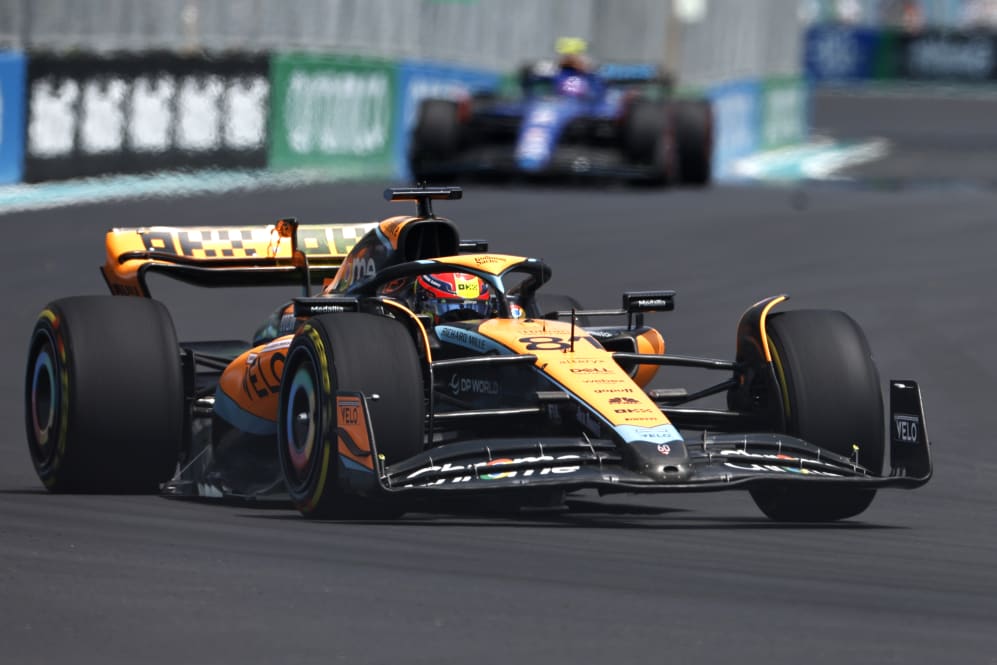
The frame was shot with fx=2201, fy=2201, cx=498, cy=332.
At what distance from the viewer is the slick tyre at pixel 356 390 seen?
781 centimetres

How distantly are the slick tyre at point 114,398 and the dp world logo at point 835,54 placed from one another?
55.3 metres

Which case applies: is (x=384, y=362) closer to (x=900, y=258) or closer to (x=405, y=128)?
(x=900, y=258)

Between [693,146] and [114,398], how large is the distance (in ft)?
66.3

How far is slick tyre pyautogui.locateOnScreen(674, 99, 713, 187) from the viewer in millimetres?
28203

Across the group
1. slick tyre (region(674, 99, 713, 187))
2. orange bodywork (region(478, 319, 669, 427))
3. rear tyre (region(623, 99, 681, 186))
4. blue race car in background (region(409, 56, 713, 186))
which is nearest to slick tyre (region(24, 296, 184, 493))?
orange bodywork (region(478, 319, 669, 427))

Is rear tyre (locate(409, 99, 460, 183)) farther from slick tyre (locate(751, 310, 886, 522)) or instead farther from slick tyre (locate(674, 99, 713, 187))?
slick tyre (locate(751, 310, 886, 522))

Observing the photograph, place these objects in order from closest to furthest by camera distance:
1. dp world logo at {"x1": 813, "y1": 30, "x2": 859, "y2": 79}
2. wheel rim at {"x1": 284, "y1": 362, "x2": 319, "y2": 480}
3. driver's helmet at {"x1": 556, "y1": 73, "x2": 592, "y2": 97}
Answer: wheel rim at {"x1": 284, "y1": 362, "x2": 319, "y2": 480}, driver's helmet at {"x1": 556, "y1": 73, "x2": 592, "y2": 97}, dp world logo at {"x1": 813, "y1": 30, "x2": 859, "y2": 79}

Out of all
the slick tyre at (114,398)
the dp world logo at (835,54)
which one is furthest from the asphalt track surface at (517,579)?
the dp world logo at (835,54)

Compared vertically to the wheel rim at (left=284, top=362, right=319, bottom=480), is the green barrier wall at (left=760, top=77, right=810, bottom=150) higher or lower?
lower

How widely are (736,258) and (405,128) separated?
409 inches

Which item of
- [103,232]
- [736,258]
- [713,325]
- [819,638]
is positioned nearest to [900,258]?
[736,258]

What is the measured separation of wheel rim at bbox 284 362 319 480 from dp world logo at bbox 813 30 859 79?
55.6 metres

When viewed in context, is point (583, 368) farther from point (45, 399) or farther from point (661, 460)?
point (45, 399)

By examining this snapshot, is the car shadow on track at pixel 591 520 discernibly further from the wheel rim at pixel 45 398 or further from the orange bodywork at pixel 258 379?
the wheel rim at pixel 45 398
